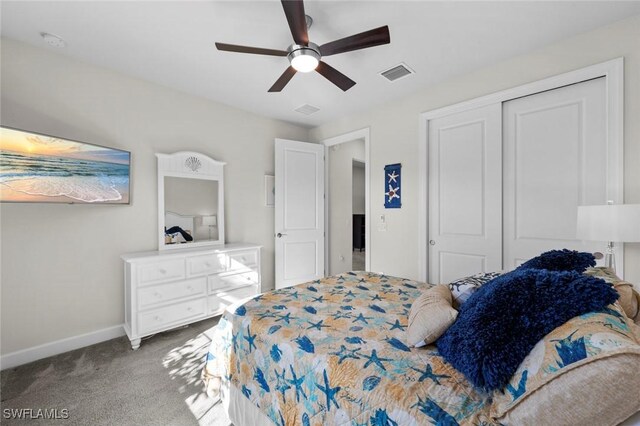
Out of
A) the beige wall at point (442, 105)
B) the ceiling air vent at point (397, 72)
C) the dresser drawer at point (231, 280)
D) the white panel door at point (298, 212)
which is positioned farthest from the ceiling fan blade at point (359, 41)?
the dresser drawer at point (231, 280)

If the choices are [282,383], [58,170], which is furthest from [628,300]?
[58,170]

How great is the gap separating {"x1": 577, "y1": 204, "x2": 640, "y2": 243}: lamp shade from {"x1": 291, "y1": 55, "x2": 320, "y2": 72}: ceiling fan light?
81.6 inches

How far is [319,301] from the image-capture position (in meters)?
1.79

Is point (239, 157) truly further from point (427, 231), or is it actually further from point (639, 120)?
point (639, 120)

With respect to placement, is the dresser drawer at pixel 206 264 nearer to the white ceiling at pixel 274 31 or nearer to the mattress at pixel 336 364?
the mattress at pixel 336 364

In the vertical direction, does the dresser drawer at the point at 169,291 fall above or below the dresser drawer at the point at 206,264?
below

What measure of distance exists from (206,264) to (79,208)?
1217 mm

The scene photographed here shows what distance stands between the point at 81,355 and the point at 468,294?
308 cm

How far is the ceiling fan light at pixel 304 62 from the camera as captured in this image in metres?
1.92

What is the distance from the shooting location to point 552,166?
233 centimetres

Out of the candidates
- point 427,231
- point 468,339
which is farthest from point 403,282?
point 468,339

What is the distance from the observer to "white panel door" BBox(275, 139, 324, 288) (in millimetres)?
3797

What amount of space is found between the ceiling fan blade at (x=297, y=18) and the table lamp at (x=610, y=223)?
7.07 ft

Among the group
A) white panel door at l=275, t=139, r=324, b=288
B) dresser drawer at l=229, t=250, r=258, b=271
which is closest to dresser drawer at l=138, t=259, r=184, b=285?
dresser drawer at l=229, t=250, r=258, b=271
